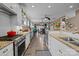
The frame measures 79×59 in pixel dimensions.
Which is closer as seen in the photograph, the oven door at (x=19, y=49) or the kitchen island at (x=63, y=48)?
the kitchen island at (x=63, y=48)

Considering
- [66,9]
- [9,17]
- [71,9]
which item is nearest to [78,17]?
[71,9]

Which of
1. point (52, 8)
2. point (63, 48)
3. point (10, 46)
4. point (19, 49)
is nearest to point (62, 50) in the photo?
point (63, 48)

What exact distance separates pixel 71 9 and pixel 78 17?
97 centimetres

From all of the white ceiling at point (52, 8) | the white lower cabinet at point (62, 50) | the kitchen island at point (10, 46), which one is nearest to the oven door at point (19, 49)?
the kitchen island at point (10, 46)

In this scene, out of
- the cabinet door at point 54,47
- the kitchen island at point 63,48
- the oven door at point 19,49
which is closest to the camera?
the kitchen island at point 63,48

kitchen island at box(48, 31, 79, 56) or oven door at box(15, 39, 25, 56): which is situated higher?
kitchen island at box(48, 31, 79, 56)

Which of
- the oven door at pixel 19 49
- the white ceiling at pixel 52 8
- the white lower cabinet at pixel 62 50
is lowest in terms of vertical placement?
the oven door at pixel 19 49

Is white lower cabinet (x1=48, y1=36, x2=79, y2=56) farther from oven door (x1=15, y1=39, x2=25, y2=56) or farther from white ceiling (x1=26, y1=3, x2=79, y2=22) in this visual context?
white ceiling (x1=26, y1=3, x2=79, y2=22)

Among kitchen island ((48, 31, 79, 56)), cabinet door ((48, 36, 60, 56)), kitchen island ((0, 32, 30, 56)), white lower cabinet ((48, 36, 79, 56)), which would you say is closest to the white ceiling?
cabinet door ((48, 36, 60, 56))

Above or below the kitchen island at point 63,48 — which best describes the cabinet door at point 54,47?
below

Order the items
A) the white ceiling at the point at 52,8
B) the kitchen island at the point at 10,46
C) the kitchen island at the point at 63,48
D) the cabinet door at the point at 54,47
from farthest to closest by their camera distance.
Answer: the white ceiling at the point at 52,8 → the cabinet door at the point at 54,47 → the kitchen island at the point at 10,46 → the kitchen island at the point at 63,48

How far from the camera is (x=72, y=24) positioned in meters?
4.68

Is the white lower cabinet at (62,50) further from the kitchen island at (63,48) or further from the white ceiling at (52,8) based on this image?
the white ceiling at (52,8)

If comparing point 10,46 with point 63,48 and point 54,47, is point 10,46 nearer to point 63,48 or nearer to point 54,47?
point 63,48
